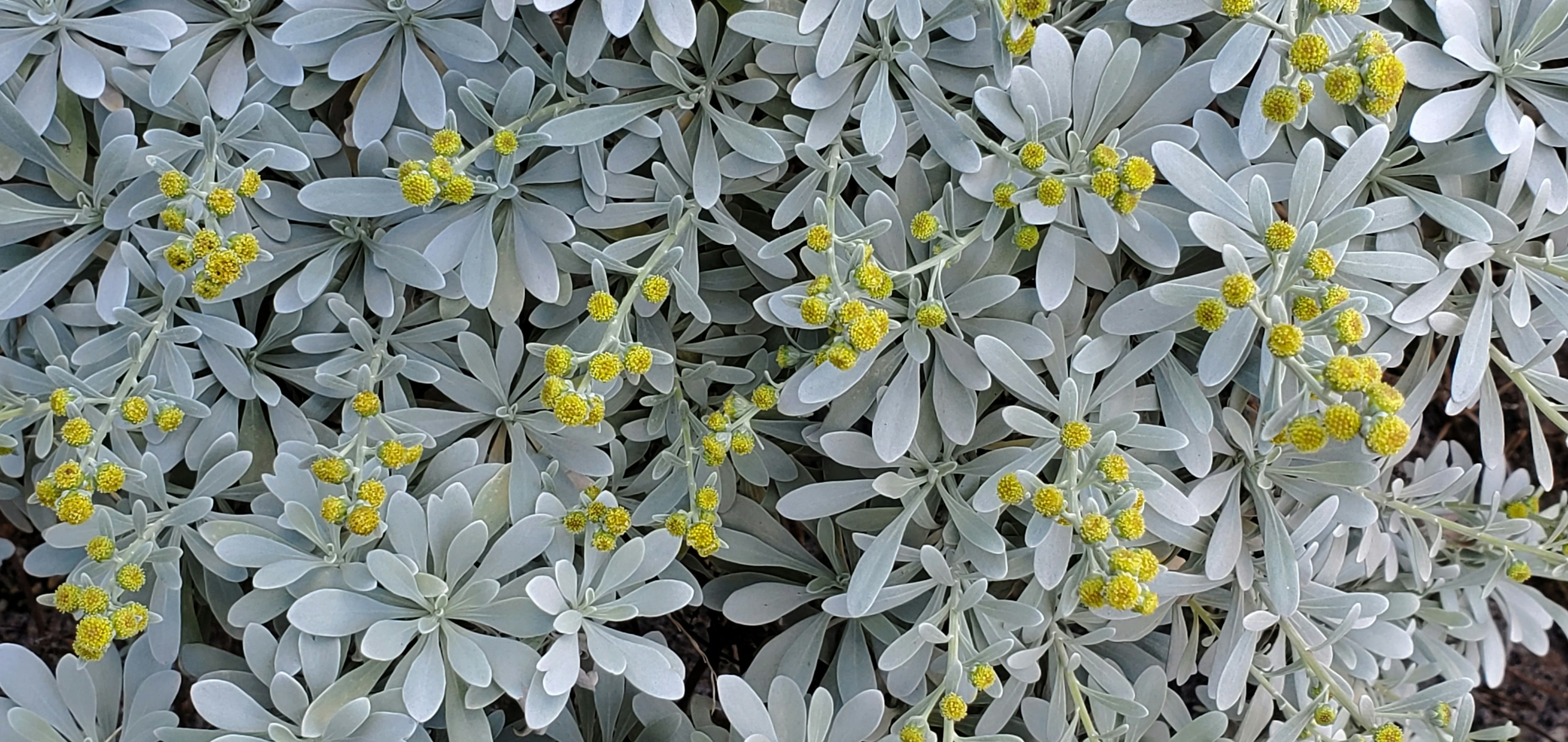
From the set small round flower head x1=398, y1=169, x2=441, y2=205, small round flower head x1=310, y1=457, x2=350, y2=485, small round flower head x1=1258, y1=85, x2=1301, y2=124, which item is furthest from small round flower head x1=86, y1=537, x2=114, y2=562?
small round flower head x1=1258, y1=85, x2=1301, y2=124

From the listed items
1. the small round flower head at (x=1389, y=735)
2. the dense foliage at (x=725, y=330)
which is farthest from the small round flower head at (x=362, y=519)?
the small round flower head at (x=1389, y=735)

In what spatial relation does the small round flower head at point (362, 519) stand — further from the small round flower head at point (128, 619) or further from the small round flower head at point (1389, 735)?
the small round flower head at point (1389, 735)

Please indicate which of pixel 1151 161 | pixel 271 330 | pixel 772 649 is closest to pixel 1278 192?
pixel 1151 161

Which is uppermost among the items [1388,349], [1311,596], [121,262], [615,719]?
[121,262]

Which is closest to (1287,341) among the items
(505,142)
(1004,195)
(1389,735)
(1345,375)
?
(1345,375)

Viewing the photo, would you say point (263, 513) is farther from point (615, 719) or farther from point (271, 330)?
point (615, 719)

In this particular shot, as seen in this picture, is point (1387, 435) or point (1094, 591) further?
point (1094, 591)

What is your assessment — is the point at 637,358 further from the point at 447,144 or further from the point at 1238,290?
the point at 1238,290
